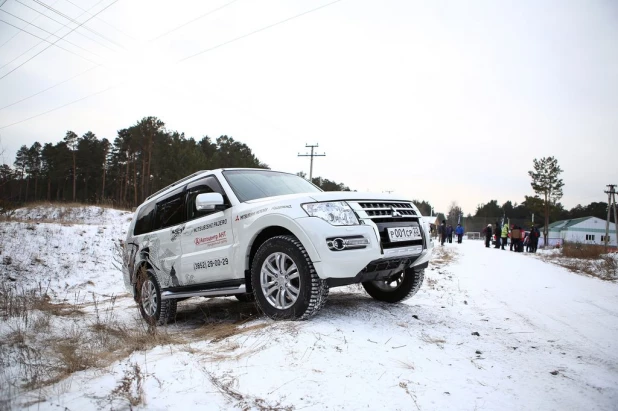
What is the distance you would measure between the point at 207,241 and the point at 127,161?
50.4m

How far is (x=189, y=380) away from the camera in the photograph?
110 inches

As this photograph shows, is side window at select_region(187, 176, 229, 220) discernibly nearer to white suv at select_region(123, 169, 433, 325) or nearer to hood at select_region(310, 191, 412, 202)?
white suv at select_region(123, 169, 433, 325)

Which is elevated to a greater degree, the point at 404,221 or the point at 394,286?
the point at 404,221

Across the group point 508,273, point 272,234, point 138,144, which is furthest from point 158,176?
point 272,234

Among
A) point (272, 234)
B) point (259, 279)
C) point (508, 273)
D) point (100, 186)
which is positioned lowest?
point (508, 273)

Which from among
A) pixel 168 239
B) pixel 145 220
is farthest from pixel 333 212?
pixel 145 220

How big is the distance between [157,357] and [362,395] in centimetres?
176

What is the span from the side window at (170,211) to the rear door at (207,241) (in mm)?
203

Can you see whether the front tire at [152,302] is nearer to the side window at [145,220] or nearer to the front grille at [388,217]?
the side window at [145,220]

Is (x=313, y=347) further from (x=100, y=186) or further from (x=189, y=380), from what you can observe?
(x=100, y=186)

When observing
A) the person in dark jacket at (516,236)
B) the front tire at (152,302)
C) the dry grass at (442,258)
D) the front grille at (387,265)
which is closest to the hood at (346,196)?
the front grille at (387,265)

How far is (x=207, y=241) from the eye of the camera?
486 cm

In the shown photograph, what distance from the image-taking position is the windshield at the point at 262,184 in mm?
4840

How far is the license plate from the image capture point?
13.4 feet
